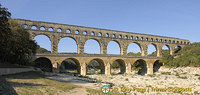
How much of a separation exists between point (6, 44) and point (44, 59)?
13.5 meters

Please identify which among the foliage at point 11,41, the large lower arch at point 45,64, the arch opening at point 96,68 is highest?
the foliage at point 11,41

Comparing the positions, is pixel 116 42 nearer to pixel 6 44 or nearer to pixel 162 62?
pixel 162 62

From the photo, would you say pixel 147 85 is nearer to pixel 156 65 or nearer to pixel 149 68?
pixel 149 68

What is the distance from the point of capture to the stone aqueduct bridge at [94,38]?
98.6ft

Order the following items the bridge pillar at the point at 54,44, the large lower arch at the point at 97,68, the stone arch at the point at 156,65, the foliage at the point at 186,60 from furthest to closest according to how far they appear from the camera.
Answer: the stone arch at the point at 156,65, the large lower arch at the point at 97,68, the foliage at the point at 186,60, the bridge pillar at the point at 54,44

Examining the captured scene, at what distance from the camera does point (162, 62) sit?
140ft

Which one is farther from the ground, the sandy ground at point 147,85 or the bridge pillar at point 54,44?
the bridge pillar at point 54,44

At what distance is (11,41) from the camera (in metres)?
18.2

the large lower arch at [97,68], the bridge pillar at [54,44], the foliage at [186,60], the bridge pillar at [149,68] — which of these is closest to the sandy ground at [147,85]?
the foliage at [186,60]

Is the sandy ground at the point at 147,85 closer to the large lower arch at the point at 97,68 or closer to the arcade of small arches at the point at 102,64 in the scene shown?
the arcade of small arches at the point at 102,64

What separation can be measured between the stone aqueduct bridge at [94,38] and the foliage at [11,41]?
5.81 metres

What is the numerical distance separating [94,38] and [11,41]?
19762 mm

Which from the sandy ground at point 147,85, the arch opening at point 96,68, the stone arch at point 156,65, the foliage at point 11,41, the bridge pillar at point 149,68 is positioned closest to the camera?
the sandy ground at point 147,85

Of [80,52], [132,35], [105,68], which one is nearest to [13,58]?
[80,52]
